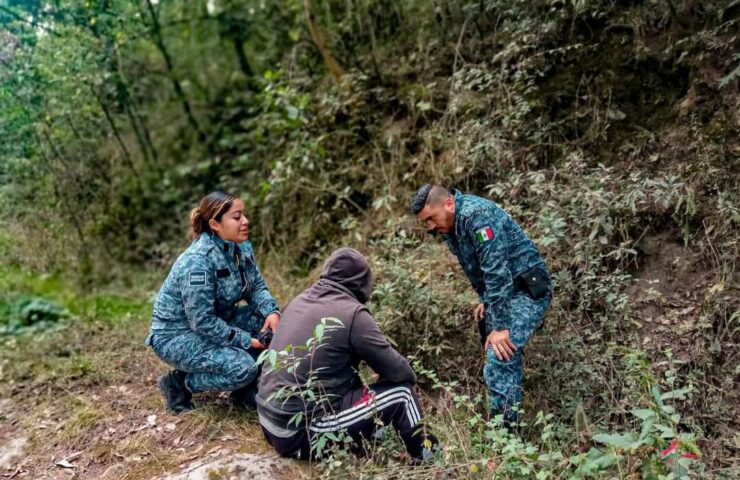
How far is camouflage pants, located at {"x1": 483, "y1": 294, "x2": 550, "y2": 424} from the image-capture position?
11.8ft

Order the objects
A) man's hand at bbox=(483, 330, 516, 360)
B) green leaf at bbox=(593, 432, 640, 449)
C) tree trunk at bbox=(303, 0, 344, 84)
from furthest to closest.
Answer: tree trunk at bbox=(303, 0, 344, 84)
man's hand at bbox=(483, 330, 516, 360)
green leaf at bbox=(593, 432, 640, 449)

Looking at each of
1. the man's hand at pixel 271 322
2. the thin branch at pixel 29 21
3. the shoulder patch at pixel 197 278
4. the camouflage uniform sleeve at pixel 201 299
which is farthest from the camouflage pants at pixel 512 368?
the thin branch at pixel 29 21

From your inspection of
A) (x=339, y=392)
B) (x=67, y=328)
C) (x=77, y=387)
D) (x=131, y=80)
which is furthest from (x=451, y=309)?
(x=131, y=80)

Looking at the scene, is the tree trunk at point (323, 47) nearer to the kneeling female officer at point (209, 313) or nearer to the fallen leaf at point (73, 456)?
the kneeling female officer at point (209, 313)

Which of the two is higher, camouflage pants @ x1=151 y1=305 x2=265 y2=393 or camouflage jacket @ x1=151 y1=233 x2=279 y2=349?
camouflage jacket @ x1=151 y1=233 x2=279 y2=349

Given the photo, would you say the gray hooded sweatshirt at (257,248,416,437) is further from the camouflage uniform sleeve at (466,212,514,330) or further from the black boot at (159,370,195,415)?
the black boot at (159,370,195,415)

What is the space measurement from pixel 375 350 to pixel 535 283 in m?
1.14

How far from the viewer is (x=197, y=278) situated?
3.86m

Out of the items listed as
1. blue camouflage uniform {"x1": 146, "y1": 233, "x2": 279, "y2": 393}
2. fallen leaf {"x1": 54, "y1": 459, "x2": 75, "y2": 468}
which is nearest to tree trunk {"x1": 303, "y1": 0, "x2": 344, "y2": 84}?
blue camouflage uniform {"x1": 146, "y1": 233, "x2": 279, "y2": 393}

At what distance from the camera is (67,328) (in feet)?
22.6

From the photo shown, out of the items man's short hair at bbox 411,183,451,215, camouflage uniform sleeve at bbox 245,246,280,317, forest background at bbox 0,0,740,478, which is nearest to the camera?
man's short hair at bbox 411,183,451,215

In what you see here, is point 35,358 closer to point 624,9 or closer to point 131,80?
point 131,80

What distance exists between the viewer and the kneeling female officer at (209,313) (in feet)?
12.7

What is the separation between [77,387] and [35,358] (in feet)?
3.92
